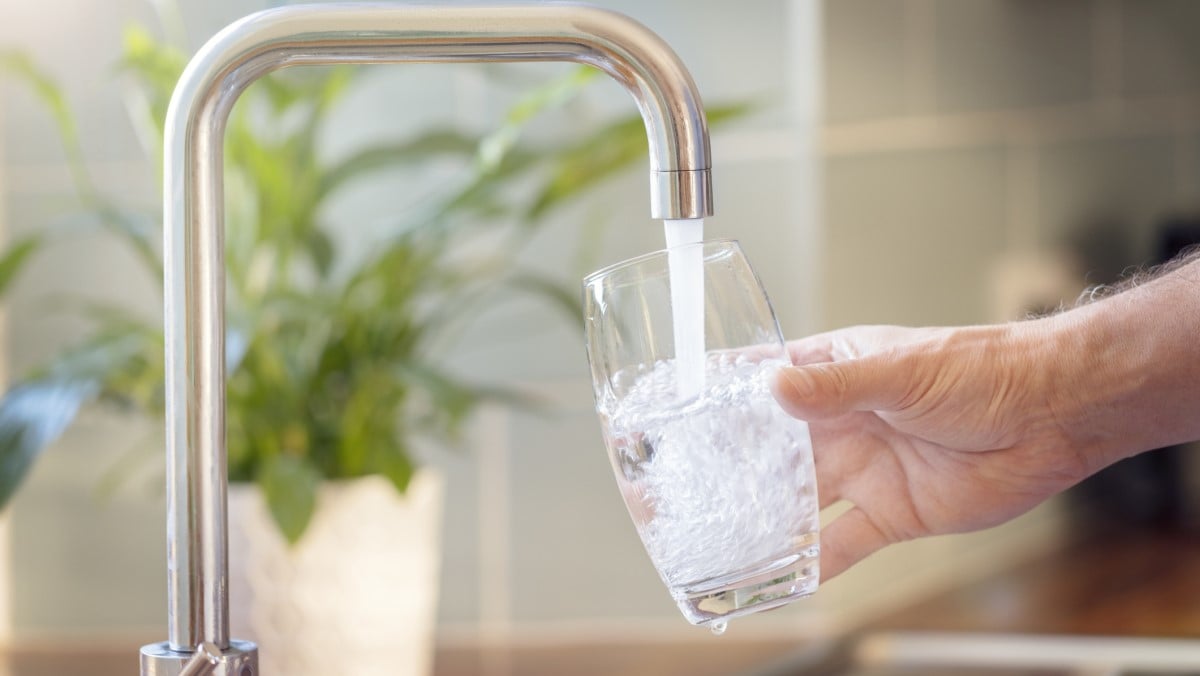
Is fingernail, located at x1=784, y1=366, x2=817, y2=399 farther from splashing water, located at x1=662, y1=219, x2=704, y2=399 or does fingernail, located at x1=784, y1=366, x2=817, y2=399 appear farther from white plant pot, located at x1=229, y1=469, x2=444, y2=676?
white plant pot, located at x1=229, y1=469, x2=444, y2=676

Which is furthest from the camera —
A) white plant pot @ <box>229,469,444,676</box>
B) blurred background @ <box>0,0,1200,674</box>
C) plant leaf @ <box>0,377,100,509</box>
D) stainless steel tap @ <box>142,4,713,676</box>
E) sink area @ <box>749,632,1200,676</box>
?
blurred background @ <box>0,0,1200,674</box>

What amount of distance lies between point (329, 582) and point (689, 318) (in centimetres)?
75

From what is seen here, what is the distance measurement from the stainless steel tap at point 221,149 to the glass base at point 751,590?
0.19 m

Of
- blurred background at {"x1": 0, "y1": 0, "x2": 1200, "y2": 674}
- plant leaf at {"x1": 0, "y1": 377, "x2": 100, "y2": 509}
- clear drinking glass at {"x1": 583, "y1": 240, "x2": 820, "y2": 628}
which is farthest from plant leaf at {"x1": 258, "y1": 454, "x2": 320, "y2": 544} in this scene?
clear drinking glass at {"x1": 583, "y1": 240, "x2": 820, "y2": 628}

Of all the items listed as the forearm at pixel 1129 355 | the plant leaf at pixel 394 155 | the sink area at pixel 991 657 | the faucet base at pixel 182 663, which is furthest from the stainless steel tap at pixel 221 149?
the sink area at pixel 991 657

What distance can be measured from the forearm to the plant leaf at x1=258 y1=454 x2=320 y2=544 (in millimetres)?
638

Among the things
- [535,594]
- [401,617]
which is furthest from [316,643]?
[535,594]

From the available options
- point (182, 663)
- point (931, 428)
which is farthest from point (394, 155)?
point (182, 663)

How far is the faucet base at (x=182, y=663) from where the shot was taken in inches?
23.8

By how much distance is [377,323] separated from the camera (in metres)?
1.35

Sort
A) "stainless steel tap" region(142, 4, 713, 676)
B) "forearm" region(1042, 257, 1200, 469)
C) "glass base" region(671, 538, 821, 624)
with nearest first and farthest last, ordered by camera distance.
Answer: "stainless steel tap" region(142, 4, 713, 676)
"glass base" region(671, 538, 821, 624)
"forearm" region(1042, 257, 1200, 469)

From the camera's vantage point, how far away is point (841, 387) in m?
0.69

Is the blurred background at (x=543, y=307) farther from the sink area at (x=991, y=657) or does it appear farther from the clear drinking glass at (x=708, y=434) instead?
the clear drinking glass at (x=708, y=434)

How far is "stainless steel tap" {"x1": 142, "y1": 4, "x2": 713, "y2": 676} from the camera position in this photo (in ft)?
1.89
